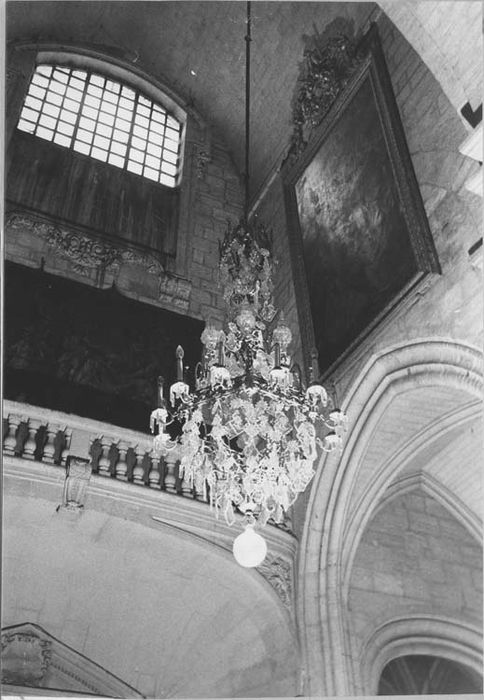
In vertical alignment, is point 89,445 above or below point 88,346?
below

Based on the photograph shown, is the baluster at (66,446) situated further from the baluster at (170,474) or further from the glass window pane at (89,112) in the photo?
the glass window pane at (89,112)

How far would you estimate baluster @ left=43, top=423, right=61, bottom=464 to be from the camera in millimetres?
7148

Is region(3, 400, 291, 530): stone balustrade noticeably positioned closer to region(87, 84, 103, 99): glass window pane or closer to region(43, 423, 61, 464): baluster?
region(43, 423, 61, 464): baluster

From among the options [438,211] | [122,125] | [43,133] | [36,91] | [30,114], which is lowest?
[438,211]

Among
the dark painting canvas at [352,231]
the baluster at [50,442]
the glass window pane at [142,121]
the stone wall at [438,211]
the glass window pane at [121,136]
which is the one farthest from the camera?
the glass window pane at [142,121]

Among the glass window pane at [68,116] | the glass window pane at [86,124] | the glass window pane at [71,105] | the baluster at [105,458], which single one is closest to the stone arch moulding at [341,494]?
the baluster at [105,458]

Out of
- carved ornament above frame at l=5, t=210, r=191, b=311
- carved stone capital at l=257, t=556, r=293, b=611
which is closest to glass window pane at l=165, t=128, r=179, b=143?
carved ornament above frame at l=5, t=210, r=191, b=311

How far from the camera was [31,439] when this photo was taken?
7188 millimetres

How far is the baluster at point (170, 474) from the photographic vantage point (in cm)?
755

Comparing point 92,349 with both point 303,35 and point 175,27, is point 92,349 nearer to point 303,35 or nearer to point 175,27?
point 303,35

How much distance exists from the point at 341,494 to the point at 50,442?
2.87 meters

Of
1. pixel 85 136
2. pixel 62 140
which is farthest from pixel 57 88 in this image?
pixel 62 140

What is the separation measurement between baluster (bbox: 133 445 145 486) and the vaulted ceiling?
573cm

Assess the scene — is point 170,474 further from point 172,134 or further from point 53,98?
point 172,134
